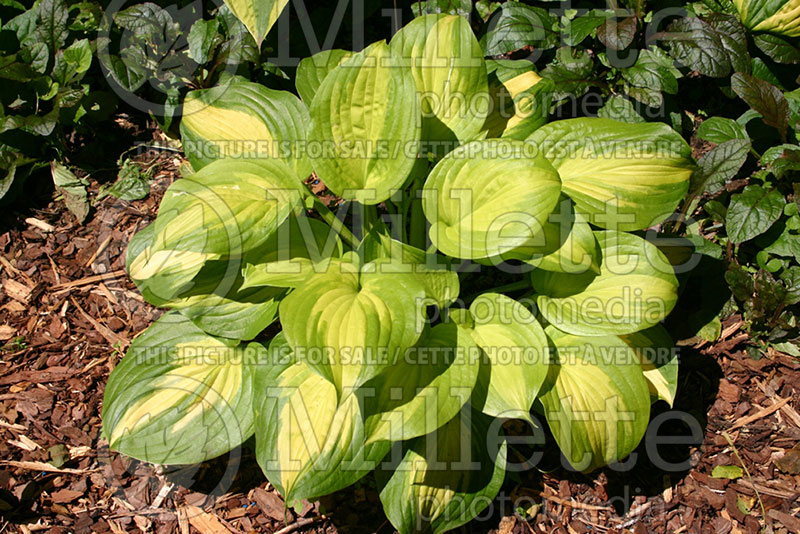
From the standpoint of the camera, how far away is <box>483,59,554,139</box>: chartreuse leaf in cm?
196

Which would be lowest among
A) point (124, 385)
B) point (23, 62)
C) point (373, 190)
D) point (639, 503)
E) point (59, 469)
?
point (639, 503)

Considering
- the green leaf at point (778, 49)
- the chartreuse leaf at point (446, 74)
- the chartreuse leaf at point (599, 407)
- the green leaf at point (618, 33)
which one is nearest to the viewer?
the chartreuse leaf at point (599, 407)

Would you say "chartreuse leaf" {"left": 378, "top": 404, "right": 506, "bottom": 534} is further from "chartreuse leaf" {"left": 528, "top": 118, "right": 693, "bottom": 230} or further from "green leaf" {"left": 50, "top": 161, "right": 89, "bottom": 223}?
"green leaf" {"left": 50, "top": 161, "right": 89, "bottom": 223}

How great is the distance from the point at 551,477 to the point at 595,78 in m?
1.40

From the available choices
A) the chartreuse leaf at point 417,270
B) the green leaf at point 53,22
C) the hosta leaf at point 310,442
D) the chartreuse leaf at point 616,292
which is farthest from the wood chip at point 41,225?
the chartreuse leaf at point 616,292

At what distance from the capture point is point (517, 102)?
6.52 feet

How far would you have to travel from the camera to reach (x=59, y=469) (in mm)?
1970

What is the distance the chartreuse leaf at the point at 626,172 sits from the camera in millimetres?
1729

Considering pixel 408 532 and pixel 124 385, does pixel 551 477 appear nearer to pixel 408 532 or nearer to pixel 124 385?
pixel 408 532

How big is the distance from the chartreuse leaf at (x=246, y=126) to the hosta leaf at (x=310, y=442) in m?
0.70

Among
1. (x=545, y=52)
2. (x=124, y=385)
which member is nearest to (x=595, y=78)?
(x=545, y=52)

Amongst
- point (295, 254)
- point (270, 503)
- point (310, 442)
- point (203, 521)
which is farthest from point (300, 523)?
point (295, 254)

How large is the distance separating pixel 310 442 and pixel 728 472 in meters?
1.30

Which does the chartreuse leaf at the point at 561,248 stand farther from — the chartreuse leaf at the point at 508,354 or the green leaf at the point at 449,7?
the green leaf at the point at 449,7
